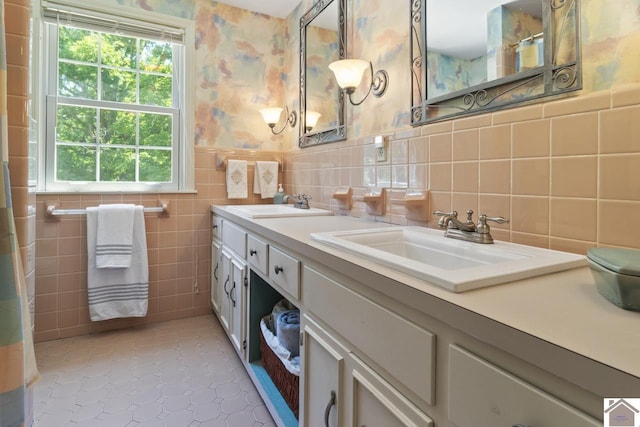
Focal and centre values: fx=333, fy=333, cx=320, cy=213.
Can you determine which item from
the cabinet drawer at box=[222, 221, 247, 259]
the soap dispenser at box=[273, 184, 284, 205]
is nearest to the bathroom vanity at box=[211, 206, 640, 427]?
the cabinet drawer at box=[222, 221, 247, 259]

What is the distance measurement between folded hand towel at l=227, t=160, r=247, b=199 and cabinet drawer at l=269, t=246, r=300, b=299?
51.5 inches

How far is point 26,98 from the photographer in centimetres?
84

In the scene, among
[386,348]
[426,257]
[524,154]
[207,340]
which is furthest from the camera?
[207,340]

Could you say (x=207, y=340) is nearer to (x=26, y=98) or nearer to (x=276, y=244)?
(x=276, y=244)

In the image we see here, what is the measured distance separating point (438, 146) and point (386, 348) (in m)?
0.87

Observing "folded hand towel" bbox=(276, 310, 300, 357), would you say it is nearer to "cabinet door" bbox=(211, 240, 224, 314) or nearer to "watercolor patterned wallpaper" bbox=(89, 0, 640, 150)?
"cabinet door" bbox=(211, 240, 224, 314)

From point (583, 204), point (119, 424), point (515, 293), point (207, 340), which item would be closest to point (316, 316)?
point (515, 293)

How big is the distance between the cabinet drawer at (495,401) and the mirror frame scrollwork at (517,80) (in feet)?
2.68

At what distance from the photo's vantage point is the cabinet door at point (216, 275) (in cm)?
224

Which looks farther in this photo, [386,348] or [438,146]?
[438,146]

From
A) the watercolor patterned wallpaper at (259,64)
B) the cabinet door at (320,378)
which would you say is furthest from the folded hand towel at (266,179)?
the cabinet door at (320,378)

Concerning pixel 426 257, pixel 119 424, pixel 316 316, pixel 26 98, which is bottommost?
pixel 119 424

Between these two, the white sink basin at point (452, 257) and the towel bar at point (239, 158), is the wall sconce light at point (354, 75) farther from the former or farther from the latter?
the towel bar at point (239, 158)

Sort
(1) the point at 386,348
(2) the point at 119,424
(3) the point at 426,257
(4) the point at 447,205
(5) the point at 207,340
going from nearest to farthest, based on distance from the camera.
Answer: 1. (1) the point at 386,348
2. (3) the point at 426,257
3. (4) the point at 447,205
4. (2) the point at 119,424
5. (5) the point at 207,340
